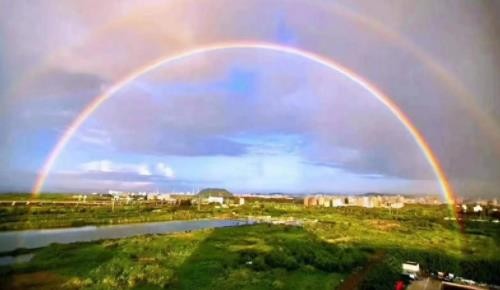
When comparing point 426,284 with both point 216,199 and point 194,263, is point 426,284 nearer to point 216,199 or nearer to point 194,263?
point 194,263

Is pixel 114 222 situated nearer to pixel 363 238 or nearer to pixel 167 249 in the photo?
pixel 167 249

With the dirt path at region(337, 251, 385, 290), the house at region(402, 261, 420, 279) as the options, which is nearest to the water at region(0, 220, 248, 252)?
the dirt path at region(337, 251, 385, 290)

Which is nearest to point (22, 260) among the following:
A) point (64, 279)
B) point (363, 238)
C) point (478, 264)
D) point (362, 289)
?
point (64, 279)

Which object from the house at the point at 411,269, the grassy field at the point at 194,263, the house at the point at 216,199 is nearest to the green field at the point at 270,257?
the grassy field at the point at 194,263

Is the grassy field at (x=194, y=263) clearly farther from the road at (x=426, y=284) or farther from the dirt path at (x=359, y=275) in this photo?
the road at (x=426, y=284)

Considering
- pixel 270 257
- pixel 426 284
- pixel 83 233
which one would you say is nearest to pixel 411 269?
pixel 426 284

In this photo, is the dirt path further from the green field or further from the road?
the road
